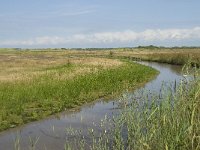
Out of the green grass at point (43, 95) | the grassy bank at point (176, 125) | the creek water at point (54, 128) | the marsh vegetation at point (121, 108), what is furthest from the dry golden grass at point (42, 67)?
the grassy bank at point (176, 125)

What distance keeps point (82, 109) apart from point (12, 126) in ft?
15.5

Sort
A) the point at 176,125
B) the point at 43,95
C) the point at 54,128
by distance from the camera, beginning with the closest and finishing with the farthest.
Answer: the point at 176,125
the point at 54,128
the point at 43,95

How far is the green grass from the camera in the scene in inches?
666

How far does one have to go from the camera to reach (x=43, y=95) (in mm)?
20734

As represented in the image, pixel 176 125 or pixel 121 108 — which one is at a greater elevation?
pixel 176 125

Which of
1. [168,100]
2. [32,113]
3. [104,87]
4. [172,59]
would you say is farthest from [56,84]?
[172,59]

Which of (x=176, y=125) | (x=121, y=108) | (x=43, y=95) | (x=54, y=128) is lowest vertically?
(x=54, y=128)

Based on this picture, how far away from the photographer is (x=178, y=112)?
6.56 metres

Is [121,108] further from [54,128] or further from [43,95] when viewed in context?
[43,95]

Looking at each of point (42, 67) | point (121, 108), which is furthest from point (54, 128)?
point (42, 67)

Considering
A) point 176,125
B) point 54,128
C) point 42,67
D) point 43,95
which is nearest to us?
point 176,125

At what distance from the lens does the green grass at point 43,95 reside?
16922mm

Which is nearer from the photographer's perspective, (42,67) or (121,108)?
(121,108)

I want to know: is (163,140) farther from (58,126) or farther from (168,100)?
(58,126)
